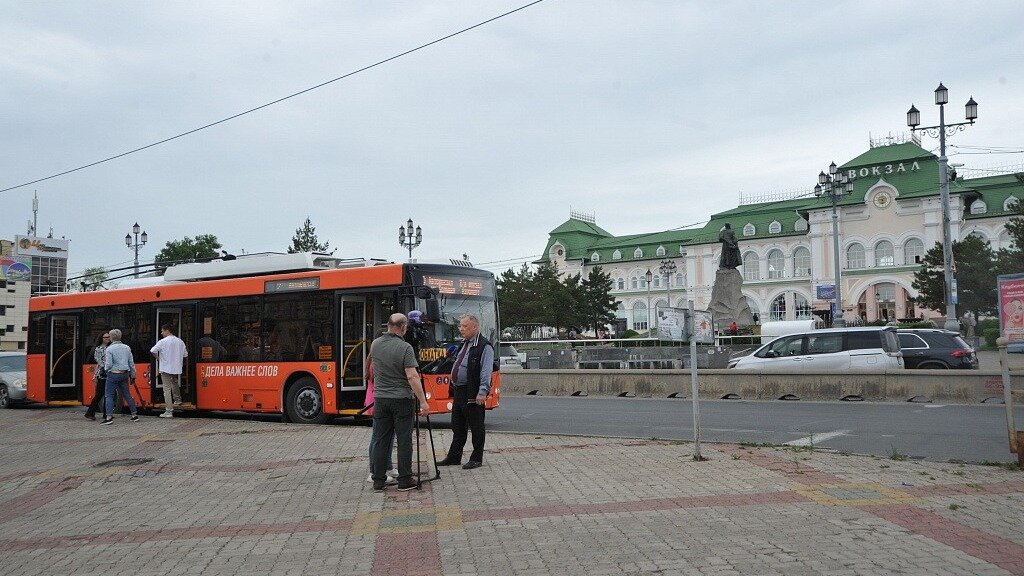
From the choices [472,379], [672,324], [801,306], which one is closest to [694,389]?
[672,324]

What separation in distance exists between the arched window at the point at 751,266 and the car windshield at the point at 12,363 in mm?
86372

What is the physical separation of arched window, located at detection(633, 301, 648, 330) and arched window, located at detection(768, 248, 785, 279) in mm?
18947

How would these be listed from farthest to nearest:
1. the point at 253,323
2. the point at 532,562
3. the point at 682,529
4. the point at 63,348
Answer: the point at 63,348, the point at 253,323, the point at 682,529, the point at 532,562

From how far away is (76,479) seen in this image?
32.2ft

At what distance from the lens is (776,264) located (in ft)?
323

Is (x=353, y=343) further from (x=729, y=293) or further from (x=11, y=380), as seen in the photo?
(x=729, y=293)

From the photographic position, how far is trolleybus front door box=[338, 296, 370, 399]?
14.8 metres

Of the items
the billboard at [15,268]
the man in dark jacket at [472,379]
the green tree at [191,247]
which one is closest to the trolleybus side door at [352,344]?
the man in dark jacket at [472,379]

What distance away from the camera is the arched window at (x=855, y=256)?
289 feet

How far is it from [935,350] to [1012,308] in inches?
505

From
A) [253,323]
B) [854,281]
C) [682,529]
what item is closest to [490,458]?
[682,529]

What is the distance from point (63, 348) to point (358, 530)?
54.8 feet

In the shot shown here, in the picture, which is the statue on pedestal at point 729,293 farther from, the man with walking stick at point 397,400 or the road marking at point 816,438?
the man with walking stick at point 397,400

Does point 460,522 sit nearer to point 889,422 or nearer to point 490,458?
point 490,458
